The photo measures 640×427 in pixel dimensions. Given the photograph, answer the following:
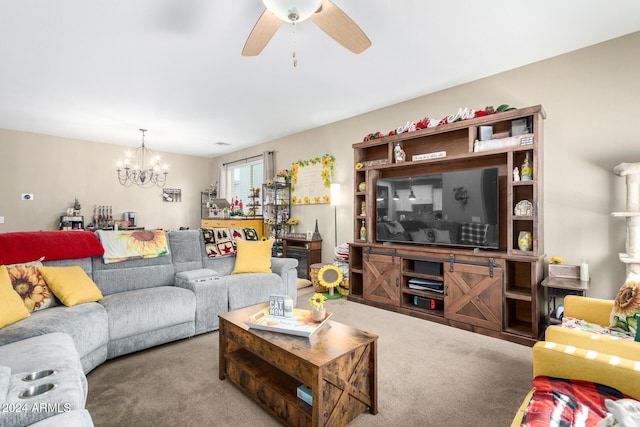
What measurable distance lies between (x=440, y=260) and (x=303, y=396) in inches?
87.5

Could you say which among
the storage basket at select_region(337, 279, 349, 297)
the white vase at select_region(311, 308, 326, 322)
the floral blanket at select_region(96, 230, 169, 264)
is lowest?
the storage basket at select_region(337, 279, 349, 297)

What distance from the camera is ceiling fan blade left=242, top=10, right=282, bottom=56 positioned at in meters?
2.02

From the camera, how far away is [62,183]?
6.00m

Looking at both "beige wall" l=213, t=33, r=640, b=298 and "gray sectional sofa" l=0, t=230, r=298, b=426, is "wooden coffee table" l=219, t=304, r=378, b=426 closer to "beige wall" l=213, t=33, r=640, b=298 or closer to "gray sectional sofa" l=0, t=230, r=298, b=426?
"gray sectional sofa" l=0, t=230, r=298, b=426

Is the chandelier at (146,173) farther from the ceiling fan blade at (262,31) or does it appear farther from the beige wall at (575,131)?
the ceiling fan blade at (262,31)

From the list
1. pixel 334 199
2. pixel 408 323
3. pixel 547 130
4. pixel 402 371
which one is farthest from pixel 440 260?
pixel 334 199

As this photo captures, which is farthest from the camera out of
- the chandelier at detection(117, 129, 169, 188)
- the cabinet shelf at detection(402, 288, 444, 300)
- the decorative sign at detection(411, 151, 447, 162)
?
the chandelier at detection(117, 129, 169, 188)

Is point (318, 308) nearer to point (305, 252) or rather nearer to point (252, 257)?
point (252, 257)

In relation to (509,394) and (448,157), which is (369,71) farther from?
(509,394)

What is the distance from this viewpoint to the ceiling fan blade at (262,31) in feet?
6.61

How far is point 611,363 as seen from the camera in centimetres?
126

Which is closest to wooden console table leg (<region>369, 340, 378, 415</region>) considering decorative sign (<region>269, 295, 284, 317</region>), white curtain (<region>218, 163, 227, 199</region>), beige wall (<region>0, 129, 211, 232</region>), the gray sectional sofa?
decorative sign (<region>269, 295, 284, 317</region>)

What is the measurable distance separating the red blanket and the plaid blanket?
10.7 ft

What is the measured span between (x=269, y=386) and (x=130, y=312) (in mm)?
1399
